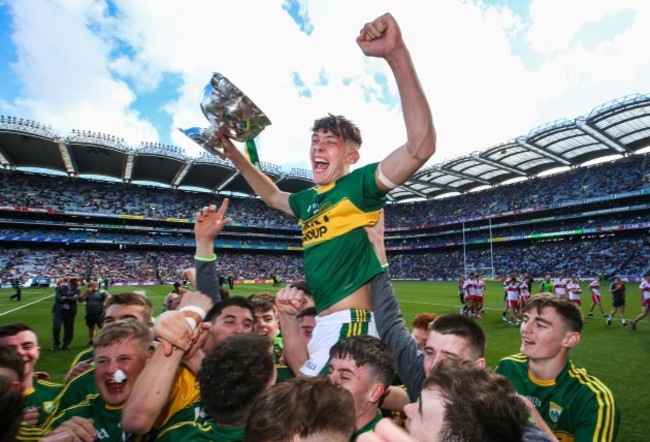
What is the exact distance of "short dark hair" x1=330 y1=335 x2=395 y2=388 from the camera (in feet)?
7.29

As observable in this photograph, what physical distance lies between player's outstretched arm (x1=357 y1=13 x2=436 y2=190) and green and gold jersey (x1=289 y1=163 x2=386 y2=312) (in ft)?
1.30

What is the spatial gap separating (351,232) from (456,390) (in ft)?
4.32

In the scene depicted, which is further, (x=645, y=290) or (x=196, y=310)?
(x=645, y=290)

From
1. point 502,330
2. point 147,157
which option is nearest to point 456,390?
point 502,330

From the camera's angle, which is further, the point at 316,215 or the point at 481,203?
the point at 481,203

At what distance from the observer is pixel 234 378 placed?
1934 millimetres

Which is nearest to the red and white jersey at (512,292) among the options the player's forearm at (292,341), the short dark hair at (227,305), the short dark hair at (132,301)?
the short dark hair at (227,305)

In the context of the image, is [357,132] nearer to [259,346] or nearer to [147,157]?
[259,346]

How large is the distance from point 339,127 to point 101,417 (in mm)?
2767

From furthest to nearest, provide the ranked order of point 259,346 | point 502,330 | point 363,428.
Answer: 1. point 502,330
2. point 363,428
3. point 259,346

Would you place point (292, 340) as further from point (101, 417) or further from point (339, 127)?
point (339, 127)

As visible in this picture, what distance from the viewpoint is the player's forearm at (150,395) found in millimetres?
1866

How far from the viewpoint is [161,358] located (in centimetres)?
194

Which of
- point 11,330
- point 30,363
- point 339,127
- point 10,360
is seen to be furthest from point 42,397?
point 339,127
